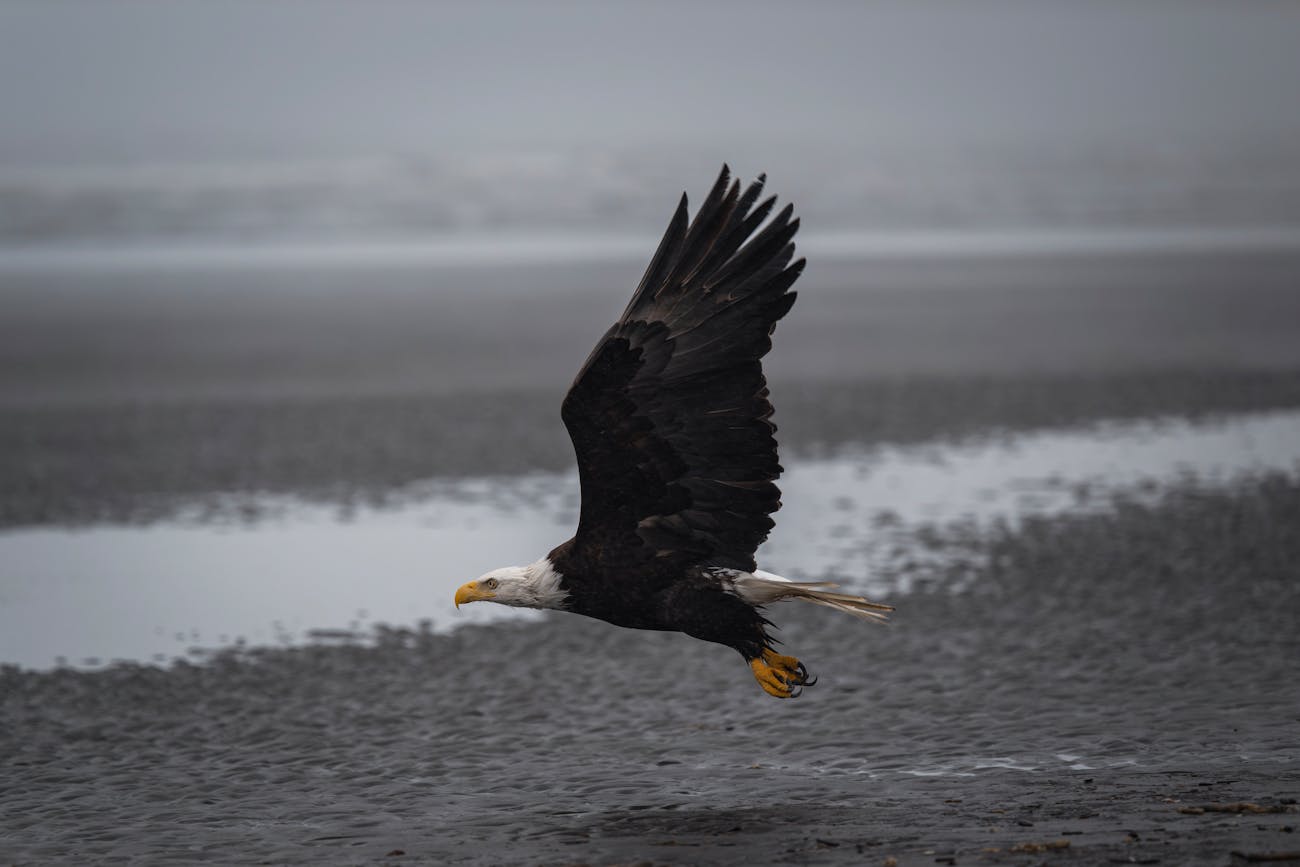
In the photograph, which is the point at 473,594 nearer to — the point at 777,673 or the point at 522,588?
the point at 522,588

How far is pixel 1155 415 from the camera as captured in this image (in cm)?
1528

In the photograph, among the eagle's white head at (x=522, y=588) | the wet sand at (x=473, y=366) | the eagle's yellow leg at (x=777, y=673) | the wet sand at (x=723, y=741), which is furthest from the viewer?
the wet sand at (x=473, y=366)

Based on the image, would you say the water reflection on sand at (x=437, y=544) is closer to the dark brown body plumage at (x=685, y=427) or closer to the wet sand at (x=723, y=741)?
the wet sand at (x=723, y=741)

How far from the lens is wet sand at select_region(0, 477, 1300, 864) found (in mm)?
5895

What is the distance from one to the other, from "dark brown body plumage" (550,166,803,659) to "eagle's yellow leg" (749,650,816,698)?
0.65 feet

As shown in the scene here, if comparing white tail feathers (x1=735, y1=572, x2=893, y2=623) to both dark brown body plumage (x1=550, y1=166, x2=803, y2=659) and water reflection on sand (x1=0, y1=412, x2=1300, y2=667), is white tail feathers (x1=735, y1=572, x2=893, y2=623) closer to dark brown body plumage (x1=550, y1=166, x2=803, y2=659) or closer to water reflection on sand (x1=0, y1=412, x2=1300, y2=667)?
dark brown body plumage (x1=550, y1=166, x2=803, y2=659)

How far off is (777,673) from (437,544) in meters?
4.71

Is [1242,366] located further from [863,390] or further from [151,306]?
[151,306]

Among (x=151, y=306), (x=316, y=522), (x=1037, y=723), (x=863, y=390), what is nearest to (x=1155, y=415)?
(x=863, y=390)

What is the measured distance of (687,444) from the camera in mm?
6387

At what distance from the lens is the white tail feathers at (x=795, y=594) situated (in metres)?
6.35

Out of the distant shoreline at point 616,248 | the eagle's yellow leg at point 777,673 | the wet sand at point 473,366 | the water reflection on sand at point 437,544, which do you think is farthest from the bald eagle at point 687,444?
the distant shoreline at point 616,248

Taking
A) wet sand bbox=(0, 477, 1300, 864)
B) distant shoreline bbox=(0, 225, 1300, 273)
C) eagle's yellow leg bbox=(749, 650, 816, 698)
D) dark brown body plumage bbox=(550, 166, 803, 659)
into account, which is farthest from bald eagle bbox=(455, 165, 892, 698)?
distant shoreline bbox=(0, 225, 1300, 273)

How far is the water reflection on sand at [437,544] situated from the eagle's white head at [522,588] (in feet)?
8.74
